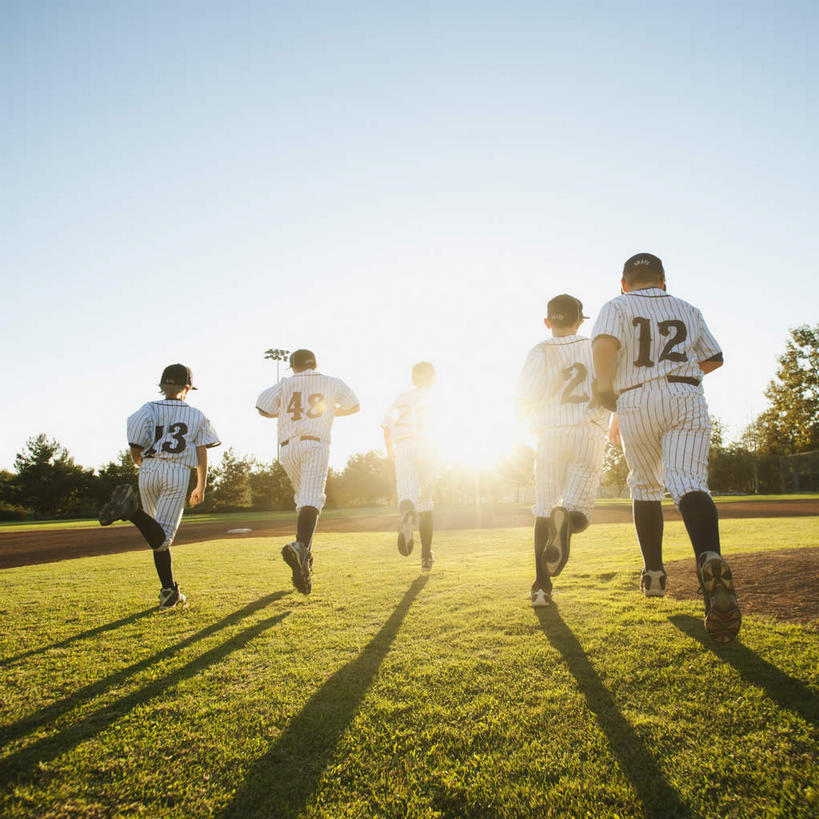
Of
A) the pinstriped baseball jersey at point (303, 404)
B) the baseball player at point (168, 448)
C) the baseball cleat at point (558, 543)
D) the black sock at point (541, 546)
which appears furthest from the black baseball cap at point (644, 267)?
the baseball player at point (168, 448)

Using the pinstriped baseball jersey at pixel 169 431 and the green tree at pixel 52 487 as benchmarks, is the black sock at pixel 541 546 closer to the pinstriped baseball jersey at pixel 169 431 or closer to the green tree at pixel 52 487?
the pinstriped baseball jersey at pixel 169 431

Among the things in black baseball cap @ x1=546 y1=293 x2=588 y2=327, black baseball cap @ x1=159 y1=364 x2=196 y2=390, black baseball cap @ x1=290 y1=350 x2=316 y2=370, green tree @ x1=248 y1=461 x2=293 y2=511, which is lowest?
green tree @ x1=248 y1=461 x2=293 y2=511

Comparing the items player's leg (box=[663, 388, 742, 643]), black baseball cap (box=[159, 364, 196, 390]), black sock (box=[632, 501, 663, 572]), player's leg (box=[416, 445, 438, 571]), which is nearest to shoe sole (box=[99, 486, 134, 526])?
black baseball cap (box=[159, 364, 196, 390])

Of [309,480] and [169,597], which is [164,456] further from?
[309,480]

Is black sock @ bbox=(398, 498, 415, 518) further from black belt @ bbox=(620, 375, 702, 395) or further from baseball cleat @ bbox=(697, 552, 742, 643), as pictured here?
baseball cleat @ bbox=(697, 552, 742, 643)

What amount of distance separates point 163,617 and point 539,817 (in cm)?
335

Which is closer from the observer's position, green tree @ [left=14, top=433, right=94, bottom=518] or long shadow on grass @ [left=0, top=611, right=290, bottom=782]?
long shadow on grass @ [left=0, top=611, right=290, bottom=782]

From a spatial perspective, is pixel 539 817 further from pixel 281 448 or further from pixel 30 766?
pixel 281 448

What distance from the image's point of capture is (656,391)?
2.95 metres

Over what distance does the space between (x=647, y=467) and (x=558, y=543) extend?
0.72 metres

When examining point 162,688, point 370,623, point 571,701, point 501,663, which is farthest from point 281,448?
point 571,701

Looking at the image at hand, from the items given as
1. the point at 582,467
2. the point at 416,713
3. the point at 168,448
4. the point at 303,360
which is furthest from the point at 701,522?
the point at 168,448

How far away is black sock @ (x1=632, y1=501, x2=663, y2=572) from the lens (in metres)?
3.23

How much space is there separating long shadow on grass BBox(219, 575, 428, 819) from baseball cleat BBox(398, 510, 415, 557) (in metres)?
2.64
